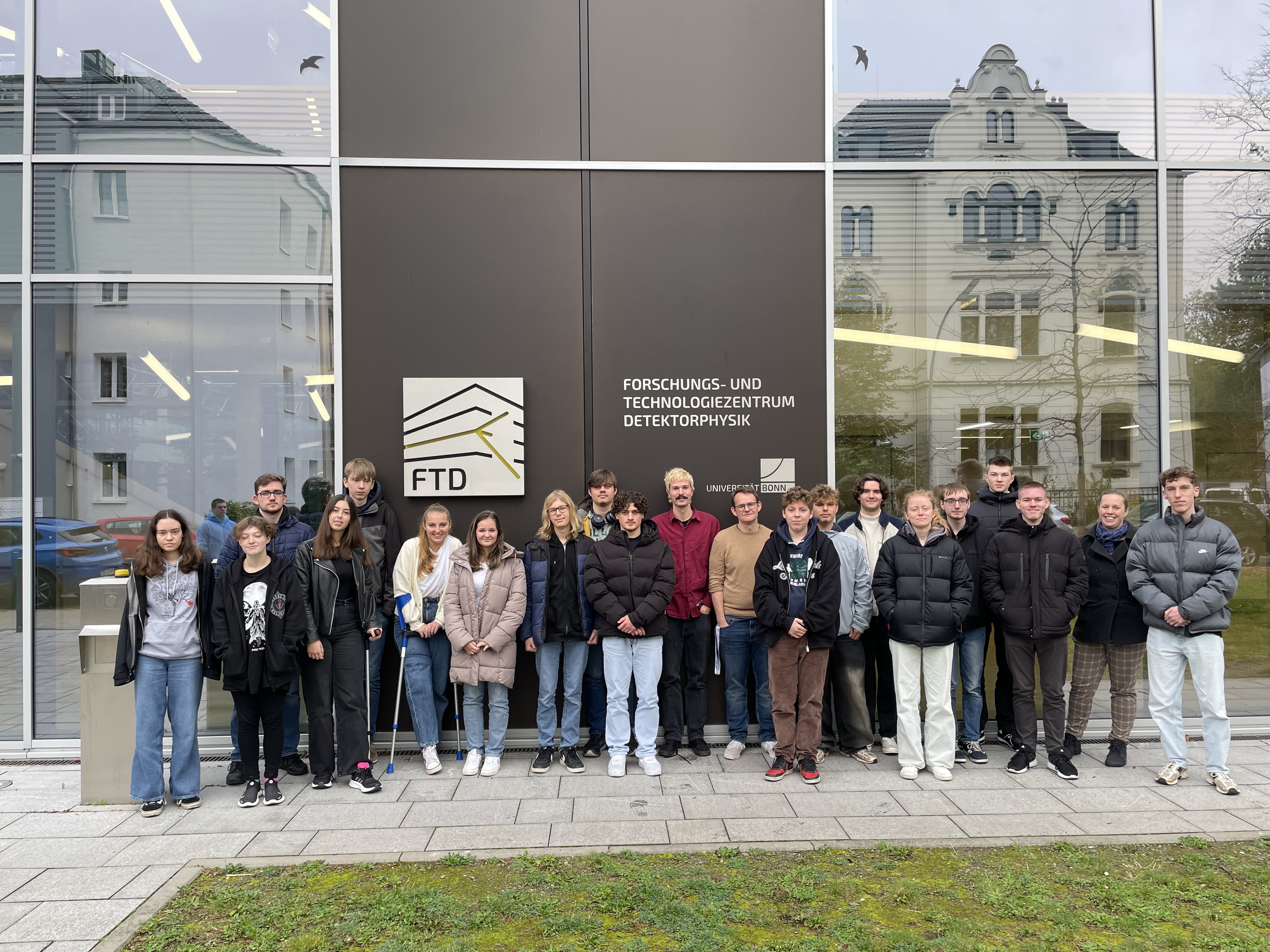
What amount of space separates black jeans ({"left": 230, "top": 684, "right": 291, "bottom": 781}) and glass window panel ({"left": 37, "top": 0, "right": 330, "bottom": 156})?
4.27m

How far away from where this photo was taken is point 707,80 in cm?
671

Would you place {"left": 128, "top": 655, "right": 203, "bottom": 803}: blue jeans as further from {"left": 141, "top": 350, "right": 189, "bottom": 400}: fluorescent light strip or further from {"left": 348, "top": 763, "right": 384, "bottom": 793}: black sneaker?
{"left": 141, "top": 350, "right": 189, "bottom": 400}: fluorescent light strip

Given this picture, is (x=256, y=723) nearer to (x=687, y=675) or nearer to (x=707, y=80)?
(x=687, y=675)

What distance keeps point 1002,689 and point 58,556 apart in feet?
25.2

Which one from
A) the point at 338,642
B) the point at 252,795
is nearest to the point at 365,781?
the point at 252,795

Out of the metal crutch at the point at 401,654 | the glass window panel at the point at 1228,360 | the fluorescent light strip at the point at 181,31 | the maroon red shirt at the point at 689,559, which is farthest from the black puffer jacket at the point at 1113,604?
the fluorescent light strip at the point at 181,31

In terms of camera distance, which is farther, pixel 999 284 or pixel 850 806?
pixel 999 284

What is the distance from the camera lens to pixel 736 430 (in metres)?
6.67

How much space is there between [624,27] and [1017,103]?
3.47m

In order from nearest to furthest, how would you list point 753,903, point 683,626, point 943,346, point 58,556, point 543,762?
1. point 753,903
2. point 543,762
3. point 683,626
4. point 58,556
5. point 943,346

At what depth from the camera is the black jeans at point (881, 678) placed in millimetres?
6246

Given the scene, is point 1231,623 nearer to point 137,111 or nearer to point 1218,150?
point 1218,150

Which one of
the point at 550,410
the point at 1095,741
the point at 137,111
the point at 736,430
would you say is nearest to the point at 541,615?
the point at 550,410

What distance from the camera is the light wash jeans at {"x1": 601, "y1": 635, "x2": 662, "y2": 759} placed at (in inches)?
236
